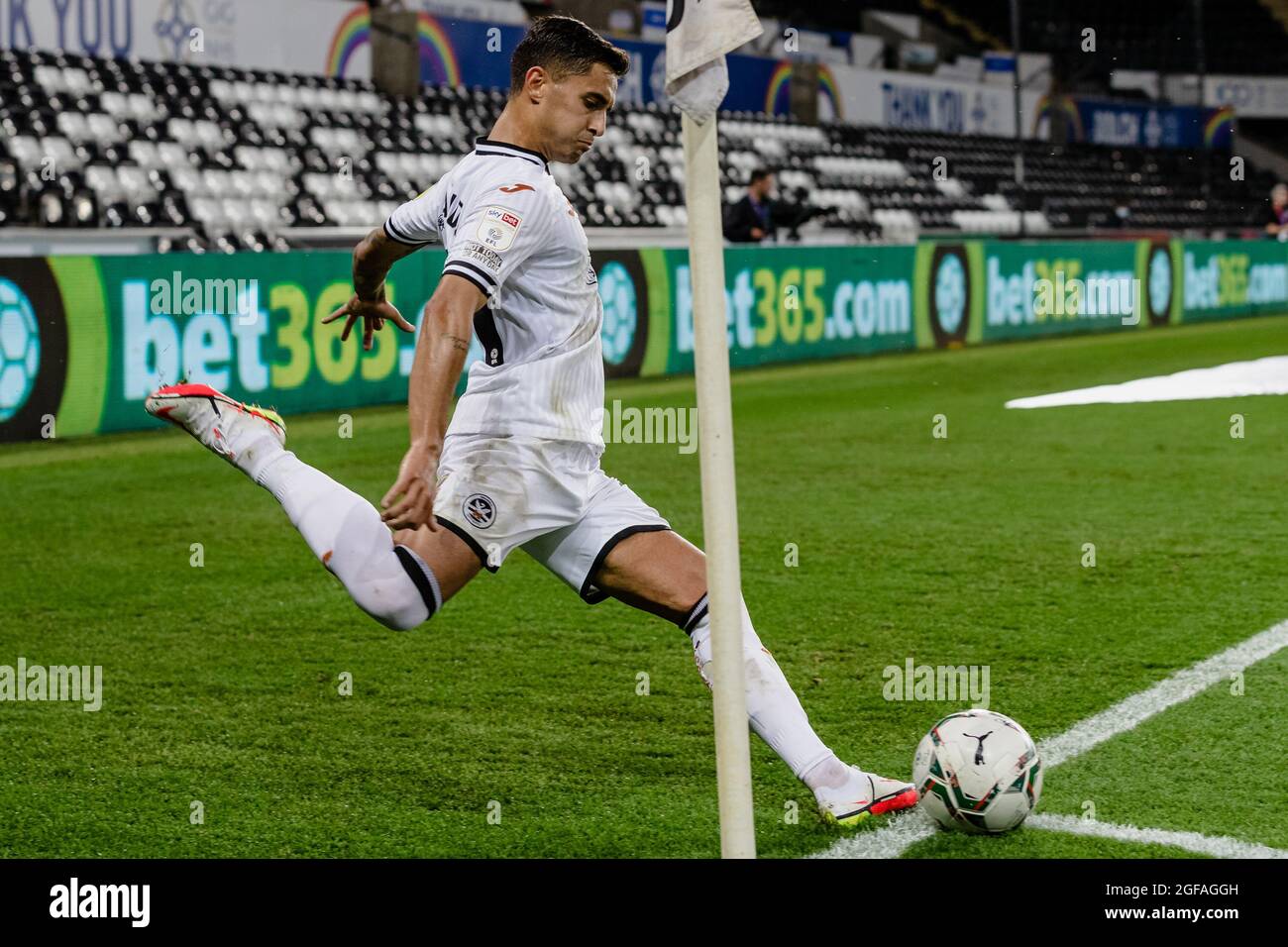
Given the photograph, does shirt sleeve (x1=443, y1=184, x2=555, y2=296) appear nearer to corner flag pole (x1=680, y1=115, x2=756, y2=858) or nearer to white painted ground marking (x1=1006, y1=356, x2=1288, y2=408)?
corner flag pole (x1=680, y1=115, x2=756, y2=858)

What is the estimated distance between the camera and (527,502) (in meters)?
3.70

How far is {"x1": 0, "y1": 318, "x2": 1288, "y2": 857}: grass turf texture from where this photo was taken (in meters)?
3.92

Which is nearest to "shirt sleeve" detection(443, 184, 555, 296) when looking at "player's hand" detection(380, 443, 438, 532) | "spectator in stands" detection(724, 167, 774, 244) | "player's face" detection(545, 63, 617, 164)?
"player's face" detection(545, 63, 617, 164)

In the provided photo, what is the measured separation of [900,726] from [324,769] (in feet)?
5.33

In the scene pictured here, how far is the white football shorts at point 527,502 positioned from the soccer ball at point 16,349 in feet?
23.1

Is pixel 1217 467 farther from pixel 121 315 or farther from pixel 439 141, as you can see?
pixel 439 141

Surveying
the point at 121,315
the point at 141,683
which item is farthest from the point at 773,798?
the point at 121,315

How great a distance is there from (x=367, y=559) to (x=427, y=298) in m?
10.2

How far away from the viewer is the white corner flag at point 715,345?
9.01 feet

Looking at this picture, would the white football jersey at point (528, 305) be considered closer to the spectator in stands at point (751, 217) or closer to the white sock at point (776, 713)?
the white sock at point (776, 713)

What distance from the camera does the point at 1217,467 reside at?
9.73m

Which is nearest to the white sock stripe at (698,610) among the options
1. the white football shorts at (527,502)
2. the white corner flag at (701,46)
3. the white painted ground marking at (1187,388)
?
the white football shorts at (527,502)

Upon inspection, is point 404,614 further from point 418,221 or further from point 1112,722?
point 1112,722

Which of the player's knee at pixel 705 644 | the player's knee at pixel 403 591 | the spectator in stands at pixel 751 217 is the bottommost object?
the player's knee at pixel 705 644
